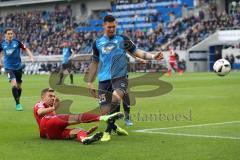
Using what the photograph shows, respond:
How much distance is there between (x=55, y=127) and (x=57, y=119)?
0.59ft

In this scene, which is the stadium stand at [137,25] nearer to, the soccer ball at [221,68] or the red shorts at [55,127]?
the soccer ball at [221,68]

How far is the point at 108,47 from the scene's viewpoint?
12.2 m

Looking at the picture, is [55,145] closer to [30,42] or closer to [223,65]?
[223,65]

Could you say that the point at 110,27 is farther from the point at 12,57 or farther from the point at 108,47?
the point at 12,57

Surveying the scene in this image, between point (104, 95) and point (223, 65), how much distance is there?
4.59 meters

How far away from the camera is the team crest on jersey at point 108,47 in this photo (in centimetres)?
1223

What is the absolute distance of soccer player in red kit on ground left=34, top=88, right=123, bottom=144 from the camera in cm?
1148

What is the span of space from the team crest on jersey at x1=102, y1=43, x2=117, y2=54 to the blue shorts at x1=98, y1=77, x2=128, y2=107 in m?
0.57

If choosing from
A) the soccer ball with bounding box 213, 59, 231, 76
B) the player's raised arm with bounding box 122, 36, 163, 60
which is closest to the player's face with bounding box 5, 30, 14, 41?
the soccer ball with bounding box 213, 59, 231, 76

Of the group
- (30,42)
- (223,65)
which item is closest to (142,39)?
(30,42)

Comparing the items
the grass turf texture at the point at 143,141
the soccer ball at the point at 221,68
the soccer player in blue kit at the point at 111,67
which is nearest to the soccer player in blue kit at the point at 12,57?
the grass turf texture at the point at 143,141

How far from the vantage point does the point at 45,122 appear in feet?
38.3

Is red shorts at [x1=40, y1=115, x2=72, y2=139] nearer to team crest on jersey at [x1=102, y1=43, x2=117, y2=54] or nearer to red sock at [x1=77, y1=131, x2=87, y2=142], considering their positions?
red sock at [x1=77, y1=131, x2=87, y2=142]

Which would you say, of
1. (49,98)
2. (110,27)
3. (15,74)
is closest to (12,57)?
(15,74)
